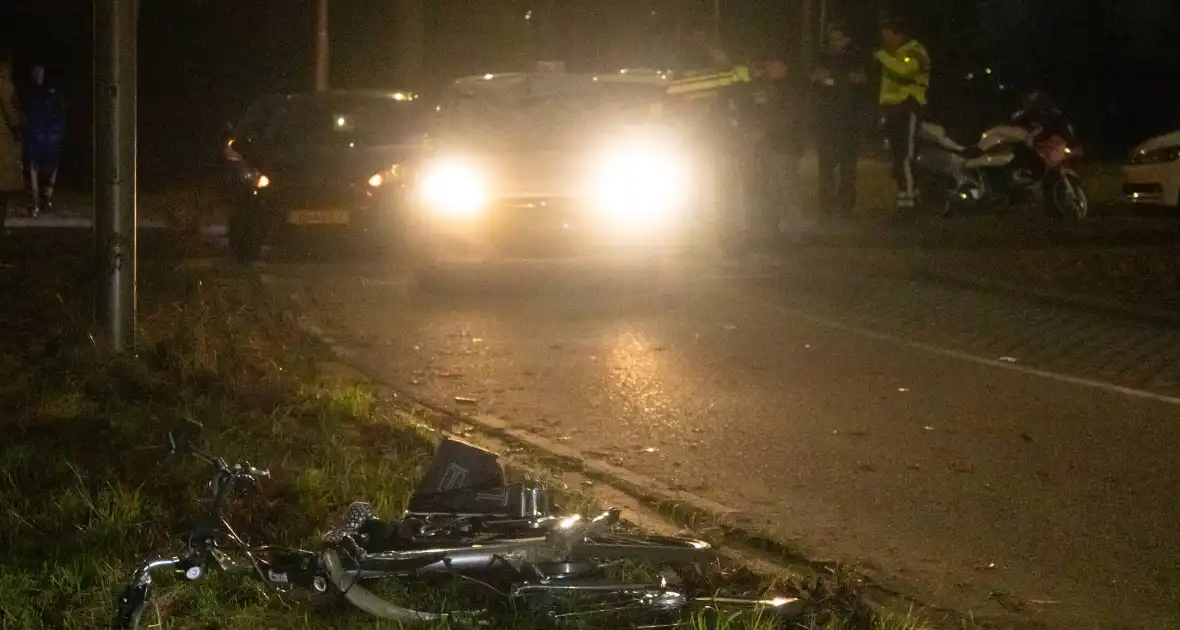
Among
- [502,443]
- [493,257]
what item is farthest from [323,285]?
→ [502,443]

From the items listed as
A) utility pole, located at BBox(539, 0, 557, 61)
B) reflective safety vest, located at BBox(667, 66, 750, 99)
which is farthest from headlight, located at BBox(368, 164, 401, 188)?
utility pole, located at BBox(539, 0, 557, 61)

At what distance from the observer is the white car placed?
18516 mm

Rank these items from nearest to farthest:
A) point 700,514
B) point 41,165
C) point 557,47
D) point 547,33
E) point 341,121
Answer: point 700,514
point 341,121
point 41,165
point 547,33
point 557,47

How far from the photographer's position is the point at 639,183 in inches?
551

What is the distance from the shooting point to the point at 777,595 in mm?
5770

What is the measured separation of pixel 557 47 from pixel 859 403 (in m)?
22.2

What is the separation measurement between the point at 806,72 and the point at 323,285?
6836mm

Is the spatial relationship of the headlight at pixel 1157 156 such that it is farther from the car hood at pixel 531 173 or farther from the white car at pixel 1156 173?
the car hood at pixel 531 173

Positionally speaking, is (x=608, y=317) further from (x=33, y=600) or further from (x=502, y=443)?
(x=33, y=600)

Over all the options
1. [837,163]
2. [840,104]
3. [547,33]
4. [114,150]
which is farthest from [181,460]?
[547,33]

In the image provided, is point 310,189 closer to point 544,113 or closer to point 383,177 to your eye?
point 383,177

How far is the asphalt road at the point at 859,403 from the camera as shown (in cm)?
671

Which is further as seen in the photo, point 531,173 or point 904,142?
point 904,142

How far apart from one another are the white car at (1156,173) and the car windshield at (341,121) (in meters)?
8.05
